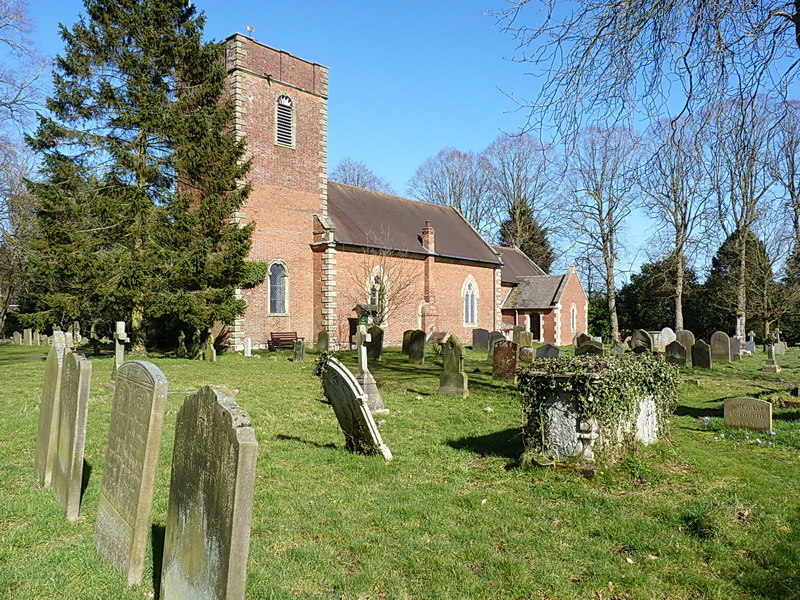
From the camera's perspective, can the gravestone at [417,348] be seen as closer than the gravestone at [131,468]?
No

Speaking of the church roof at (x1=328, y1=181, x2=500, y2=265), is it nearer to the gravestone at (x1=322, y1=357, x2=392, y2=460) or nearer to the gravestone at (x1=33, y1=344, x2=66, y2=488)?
the gravestone at (x1=322, y1=357, x2=392, y2=460)

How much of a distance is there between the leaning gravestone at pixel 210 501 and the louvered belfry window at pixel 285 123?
970 inches

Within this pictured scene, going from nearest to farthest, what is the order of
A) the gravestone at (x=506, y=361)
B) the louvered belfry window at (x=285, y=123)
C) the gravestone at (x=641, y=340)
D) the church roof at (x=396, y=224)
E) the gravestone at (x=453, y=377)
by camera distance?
the gravestone at (x=453, y=377)
the gravestone at (x=506, y=361)
the gravestone at (x=641, y=340)
the louvered belfry window at (x=285, y=123)
the church roof at (x=396, y=224)

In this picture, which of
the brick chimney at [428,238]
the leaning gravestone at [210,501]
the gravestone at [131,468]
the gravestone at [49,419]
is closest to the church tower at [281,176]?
the brick chimney at [428,238]

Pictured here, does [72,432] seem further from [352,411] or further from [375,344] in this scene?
[375,344]

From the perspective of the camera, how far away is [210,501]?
9.59ft

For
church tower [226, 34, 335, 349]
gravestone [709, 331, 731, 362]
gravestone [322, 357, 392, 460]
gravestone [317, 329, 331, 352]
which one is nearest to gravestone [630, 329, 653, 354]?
gravestone [709, 331, 731, 362]

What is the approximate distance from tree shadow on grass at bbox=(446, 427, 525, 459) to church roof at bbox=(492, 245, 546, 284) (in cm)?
3177

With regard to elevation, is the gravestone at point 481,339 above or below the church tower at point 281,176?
below

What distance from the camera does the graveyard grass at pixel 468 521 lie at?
3.79m

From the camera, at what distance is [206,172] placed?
22.6 meters

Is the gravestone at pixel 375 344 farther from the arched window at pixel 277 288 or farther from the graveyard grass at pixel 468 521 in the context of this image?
the graveyard grass at pixel 468 521

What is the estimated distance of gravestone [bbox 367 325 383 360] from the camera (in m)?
21.2

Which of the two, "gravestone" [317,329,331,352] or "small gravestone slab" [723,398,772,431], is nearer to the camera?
"small gravestone slab" [723,398,772,431]
